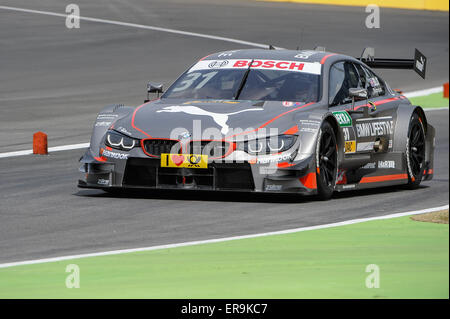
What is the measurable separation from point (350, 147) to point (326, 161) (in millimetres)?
552

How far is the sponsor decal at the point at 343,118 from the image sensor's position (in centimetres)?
1091

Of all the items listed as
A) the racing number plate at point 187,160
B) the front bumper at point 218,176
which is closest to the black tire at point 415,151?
the front bumper at point 218,176

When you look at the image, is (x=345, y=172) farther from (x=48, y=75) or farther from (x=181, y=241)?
A: (x=48, y=75)

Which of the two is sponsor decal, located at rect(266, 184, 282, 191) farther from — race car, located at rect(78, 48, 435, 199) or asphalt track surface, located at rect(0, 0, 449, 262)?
asphalt track surface, located at rect(0, 0, 449, 262)

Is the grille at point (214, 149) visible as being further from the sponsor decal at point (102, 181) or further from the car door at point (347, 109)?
the car door at point (347, 109)

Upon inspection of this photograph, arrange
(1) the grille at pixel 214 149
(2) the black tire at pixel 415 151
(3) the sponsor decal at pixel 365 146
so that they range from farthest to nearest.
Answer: (2) the black tire at pixel 415 151, (3) the sponsor decal at pixel 365 146, (1) the grille at pixel 214 149

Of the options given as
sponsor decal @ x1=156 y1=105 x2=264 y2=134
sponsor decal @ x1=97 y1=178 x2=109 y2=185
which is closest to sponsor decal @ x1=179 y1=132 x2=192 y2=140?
sponsor decal @ x1=156 y1=105 x2=264 y2=134

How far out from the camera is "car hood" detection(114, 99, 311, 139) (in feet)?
33.1

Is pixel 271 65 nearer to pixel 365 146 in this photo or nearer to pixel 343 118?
pixel 343 118

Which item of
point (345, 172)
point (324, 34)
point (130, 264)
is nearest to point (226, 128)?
point (345, 172)

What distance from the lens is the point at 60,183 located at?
11.7 metres

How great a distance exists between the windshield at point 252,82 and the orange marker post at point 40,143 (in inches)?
116

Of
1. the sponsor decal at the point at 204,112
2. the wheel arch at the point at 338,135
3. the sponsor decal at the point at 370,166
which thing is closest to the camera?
the sponsor decal at the point at 204,112
